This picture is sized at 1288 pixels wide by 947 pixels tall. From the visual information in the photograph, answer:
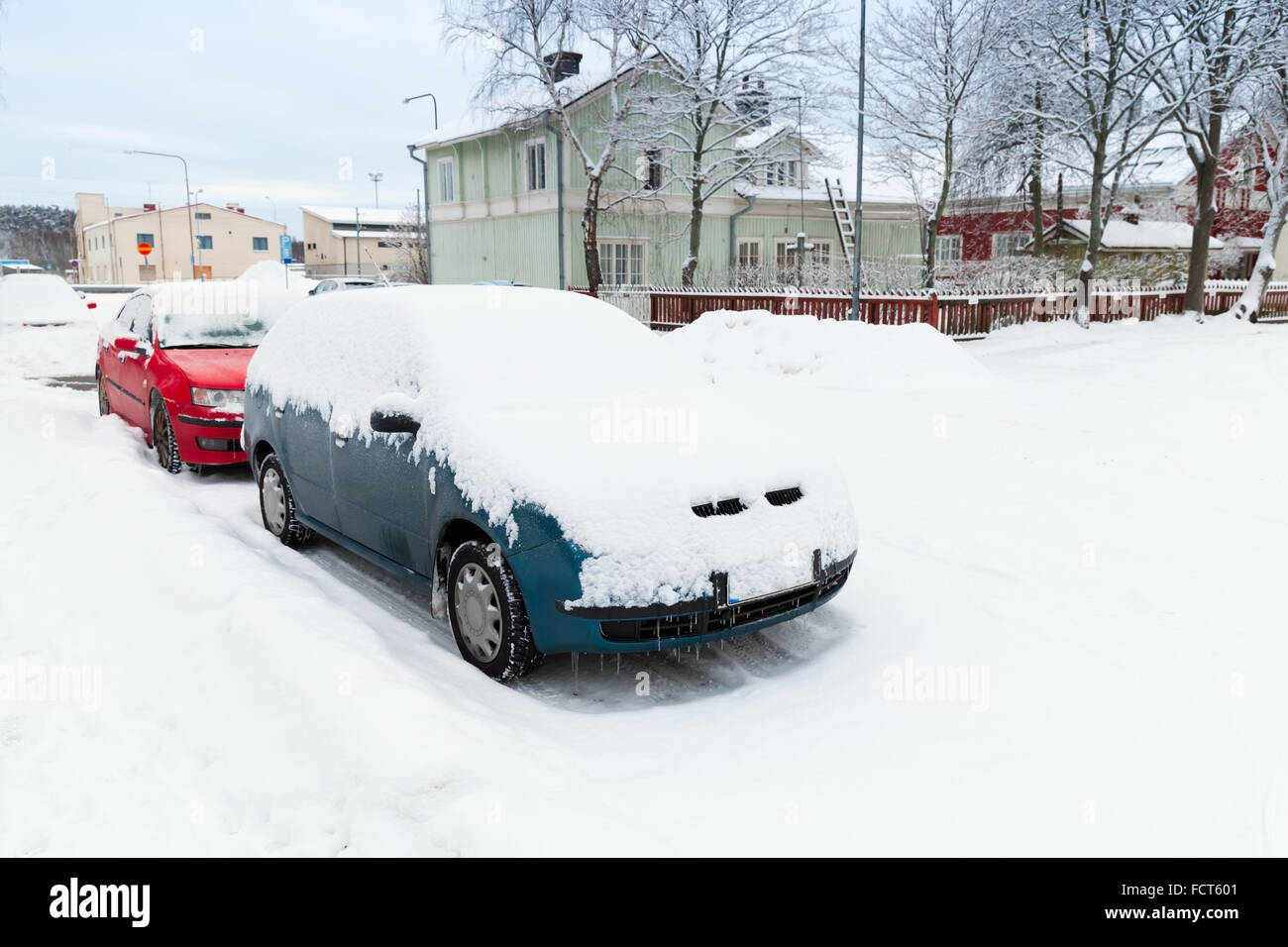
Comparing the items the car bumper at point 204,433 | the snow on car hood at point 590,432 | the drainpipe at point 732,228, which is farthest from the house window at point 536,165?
the snow on car hood at point 590,432

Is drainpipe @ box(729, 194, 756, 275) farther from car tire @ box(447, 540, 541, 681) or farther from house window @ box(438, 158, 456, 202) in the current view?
car tire @ box(447, 540, 541, 681)

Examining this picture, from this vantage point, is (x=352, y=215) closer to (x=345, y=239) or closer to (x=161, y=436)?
(x=345, y=239)

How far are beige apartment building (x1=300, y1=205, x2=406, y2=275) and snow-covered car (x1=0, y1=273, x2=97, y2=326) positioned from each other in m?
52.2

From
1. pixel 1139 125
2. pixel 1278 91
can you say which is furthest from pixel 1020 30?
pixel 1278 91

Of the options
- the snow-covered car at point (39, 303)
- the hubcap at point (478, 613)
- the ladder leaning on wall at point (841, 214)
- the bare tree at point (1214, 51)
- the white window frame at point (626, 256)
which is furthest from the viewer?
the ladder leaning on wall at point (841, 214)

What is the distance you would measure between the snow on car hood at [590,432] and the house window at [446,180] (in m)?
30.6

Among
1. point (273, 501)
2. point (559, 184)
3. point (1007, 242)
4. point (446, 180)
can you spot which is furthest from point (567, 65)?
point (273, 501)

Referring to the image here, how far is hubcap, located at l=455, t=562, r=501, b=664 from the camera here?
13.7ft

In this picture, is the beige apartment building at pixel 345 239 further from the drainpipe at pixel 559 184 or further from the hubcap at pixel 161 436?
the hubcap at pixel 161 436

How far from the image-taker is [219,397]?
831 centimetres

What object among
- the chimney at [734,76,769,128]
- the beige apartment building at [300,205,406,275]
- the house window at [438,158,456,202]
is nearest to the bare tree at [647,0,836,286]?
the chimney at [734,76,769,128]

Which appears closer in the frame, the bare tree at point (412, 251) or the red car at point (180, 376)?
the red car at point (180, 376)

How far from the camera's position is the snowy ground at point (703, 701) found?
3.14 metres
